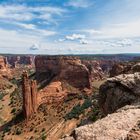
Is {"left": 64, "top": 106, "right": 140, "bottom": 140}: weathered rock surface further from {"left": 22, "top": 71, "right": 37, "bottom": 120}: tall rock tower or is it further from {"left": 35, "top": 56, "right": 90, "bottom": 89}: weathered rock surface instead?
{"left": 35, "top": 56, "right": 90, "bottom": 89}: weathered rock surface

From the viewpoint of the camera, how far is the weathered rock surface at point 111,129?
969 centimetres

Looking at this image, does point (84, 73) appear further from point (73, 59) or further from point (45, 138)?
point (45, 138)

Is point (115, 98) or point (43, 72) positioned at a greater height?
point (115, 98)

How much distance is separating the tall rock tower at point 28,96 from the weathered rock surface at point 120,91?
61.6 m

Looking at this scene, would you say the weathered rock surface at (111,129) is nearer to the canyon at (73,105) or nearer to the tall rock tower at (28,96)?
the canyon at (73,105)

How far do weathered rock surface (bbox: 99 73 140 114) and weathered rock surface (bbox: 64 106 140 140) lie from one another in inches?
168

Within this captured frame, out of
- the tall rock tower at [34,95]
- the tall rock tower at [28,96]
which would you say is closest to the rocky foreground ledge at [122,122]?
the tall rock tower at [28,96]

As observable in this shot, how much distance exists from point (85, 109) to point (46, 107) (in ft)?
40.5

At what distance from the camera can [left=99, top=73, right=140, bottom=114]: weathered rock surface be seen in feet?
50.5

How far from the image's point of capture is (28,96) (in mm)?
78062

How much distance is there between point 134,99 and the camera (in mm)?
15102

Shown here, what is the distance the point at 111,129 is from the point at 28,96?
69276 mm

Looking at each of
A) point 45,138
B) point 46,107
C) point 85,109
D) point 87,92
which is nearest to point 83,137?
point 45,138

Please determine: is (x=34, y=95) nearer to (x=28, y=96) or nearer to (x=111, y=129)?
(x=28, y=96)
